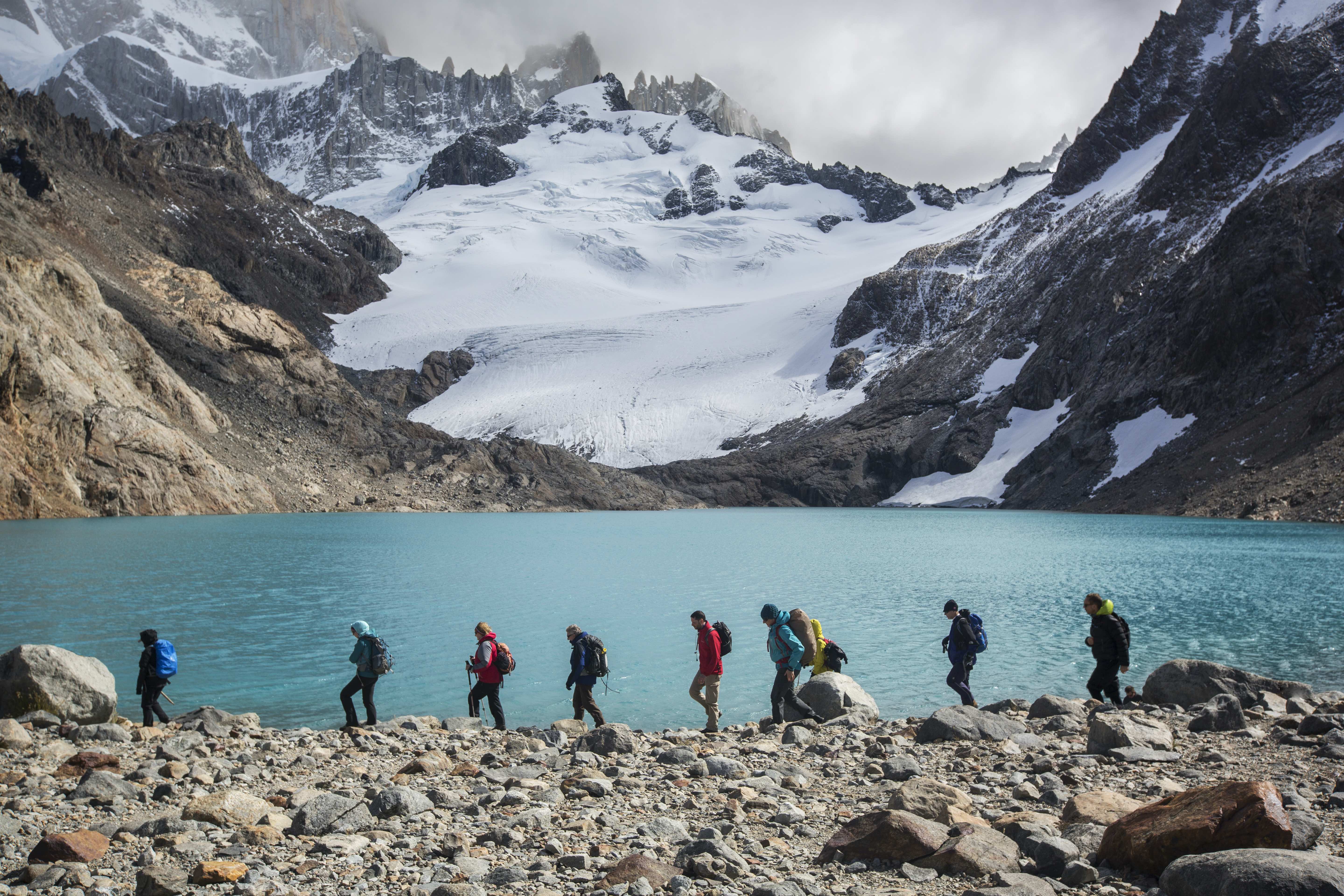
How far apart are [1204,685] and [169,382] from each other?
65.6 meters

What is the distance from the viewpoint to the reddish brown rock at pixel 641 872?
20.3 feet

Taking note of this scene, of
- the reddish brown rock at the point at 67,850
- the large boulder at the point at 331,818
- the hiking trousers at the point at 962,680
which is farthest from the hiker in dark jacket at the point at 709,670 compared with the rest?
the reddish brown rock at the point at 67,850

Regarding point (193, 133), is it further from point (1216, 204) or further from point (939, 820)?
point (939, 820)

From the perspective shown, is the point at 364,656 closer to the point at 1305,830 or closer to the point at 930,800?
the point at 930,800

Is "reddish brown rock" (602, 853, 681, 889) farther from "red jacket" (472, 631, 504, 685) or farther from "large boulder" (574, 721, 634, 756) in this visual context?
"red jacket" (472, 631, 504, 685)

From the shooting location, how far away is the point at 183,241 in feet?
349

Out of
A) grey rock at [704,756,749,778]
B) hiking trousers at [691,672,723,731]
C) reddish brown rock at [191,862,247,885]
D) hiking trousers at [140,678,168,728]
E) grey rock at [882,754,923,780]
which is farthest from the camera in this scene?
hiking trousers at [140,678,168,728]

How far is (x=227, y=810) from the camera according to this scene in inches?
296

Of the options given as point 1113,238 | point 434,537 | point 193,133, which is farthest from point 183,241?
point 1113,238

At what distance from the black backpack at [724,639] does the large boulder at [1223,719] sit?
219 inches

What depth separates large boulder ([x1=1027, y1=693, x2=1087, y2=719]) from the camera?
11812 millimetres

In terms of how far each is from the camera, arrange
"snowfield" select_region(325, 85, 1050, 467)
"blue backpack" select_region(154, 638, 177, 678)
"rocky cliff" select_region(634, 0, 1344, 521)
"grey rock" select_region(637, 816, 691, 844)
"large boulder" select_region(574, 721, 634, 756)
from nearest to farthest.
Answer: "grey rock" select_region(637, 816, 691, 844) < "large boulder" select_region(574, 721, 634, 756) < "blue backpack" select_region(154, 638, 177, 678) < "rocky cliff" select_region(634, 0, 1344, 521) < "snowfield" select_region(325, 85, 1050, 467)

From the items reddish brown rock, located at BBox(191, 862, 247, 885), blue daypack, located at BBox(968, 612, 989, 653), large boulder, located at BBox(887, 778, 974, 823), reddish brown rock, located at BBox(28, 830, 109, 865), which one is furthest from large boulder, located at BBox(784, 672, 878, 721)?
reddish brown rock, located at BBox(28, 830, 109, 865)

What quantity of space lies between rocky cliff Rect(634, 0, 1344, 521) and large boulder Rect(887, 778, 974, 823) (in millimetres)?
50436
